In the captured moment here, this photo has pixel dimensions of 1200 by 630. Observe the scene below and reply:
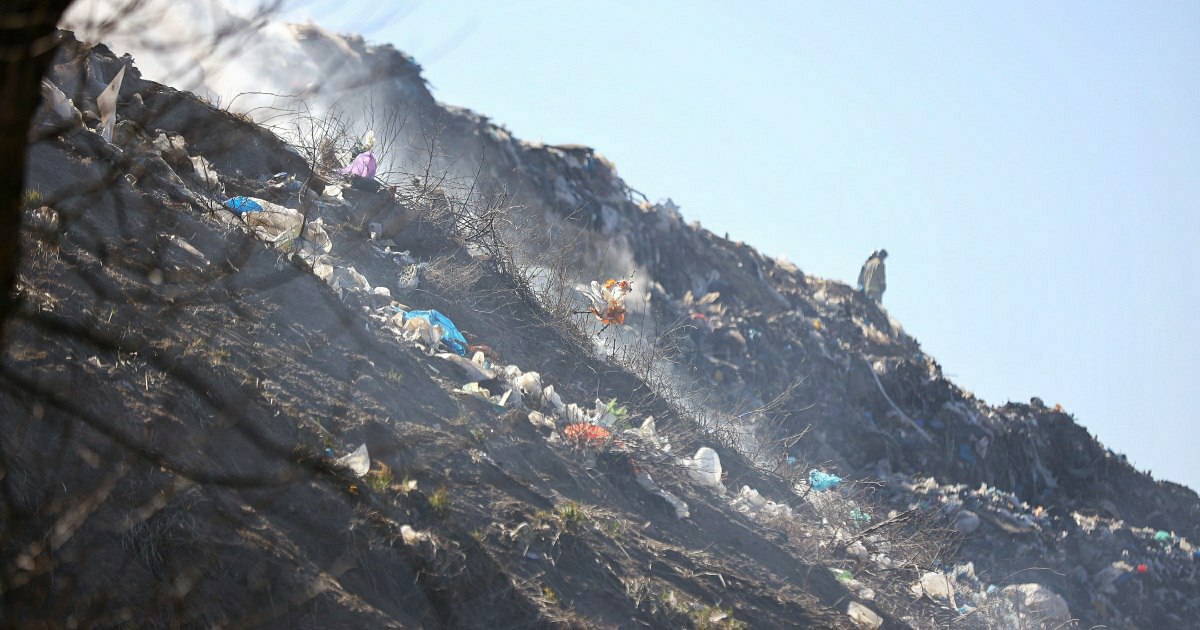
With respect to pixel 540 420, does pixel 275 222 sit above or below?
above

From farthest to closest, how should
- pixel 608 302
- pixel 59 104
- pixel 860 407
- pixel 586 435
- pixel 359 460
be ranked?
1. pixel 860 407
2. pixel 608 302
3. pixel 586 435
4. pixel 59 104
5. pixel 359 460

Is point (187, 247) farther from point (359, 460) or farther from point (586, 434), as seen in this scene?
point (586, 434)

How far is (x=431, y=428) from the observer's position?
17.1 feet

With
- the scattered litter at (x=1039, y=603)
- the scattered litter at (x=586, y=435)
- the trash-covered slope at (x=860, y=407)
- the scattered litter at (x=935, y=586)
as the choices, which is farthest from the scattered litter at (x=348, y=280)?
the scattered litter at (x=1039, y=603)

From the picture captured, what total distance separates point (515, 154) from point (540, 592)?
799 cm

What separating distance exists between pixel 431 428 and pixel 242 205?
2.11m

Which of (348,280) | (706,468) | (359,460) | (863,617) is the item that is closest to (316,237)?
(348,280)

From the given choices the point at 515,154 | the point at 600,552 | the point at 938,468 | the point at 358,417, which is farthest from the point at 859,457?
the point at 358,417

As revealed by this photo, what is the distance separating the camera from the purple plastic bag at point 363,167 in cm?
791

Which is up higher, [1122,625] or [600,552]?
[1122,625]

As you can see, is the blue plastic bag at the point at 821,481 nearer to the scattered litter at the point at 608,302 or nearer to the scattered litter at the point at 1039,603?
the scattered litter at the point at 1039,603

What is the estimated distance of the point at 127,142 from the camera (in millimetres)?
5777

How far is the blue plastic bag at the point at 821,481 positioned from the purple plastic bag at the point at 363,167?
182 inches

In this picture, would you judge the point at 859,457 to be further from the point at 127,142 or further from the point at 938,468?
the point at 127,142
